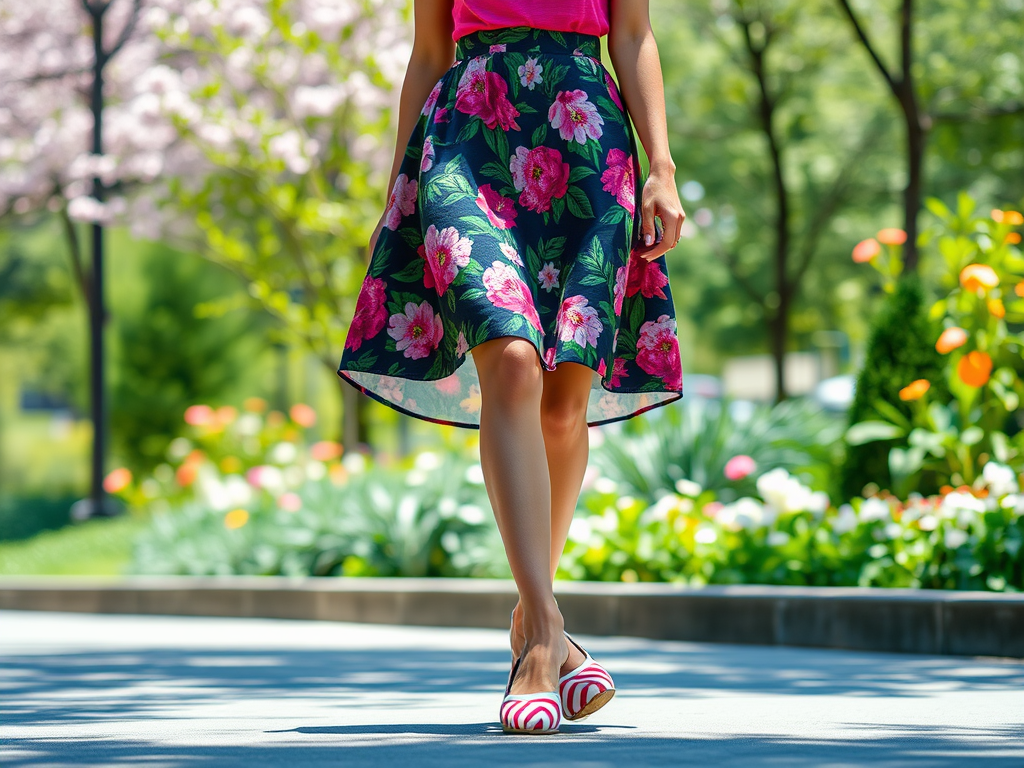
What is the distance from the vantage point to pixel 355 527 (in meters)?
7.95

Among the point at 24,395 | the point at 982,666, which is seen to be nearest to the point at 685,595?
the point at 982,666

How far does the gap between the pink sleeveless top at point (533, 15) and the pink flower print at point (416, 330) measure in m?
0.68

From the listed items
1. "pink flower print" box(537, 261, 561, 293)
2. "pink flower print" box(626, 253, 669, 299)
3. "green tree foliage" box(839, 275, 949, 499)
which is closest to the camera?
"pink flower print" box(537, 261, 561, 293)

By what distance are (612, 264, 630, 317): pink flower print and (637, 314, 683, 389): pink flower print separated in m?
0.23

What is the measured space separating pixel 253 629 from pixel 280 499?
7.52ft

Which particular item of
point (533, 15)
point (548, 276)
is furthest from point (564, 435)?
point (533, 15)

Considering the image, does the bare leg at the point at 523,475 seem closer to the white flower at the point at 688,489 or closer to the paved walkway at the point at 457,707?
the paved walkway at the point at 457,707

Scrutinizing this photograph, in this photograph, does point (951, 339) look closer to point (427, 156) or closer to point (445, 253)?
point (427, 156)

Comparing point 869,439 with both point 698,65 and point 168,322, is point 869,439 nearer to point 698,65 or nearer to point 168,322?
point 698,65

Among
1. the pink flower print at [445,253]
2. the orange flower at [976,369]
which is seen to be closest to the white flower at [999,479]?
the orange flower at [976,369]

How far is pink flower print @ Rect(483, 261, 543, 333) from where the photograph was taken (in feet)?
10.3

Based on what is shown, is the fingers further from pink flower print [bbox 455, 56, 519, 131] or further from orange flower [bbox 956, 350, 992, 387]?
orange flower [bbox 956, 350, 992, 387]

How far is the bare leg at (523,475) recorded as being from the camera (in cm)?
310

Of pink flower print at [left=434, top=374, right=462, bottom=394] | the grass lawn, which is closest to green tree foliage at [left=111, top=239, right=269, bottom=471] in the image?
the grass lawn
